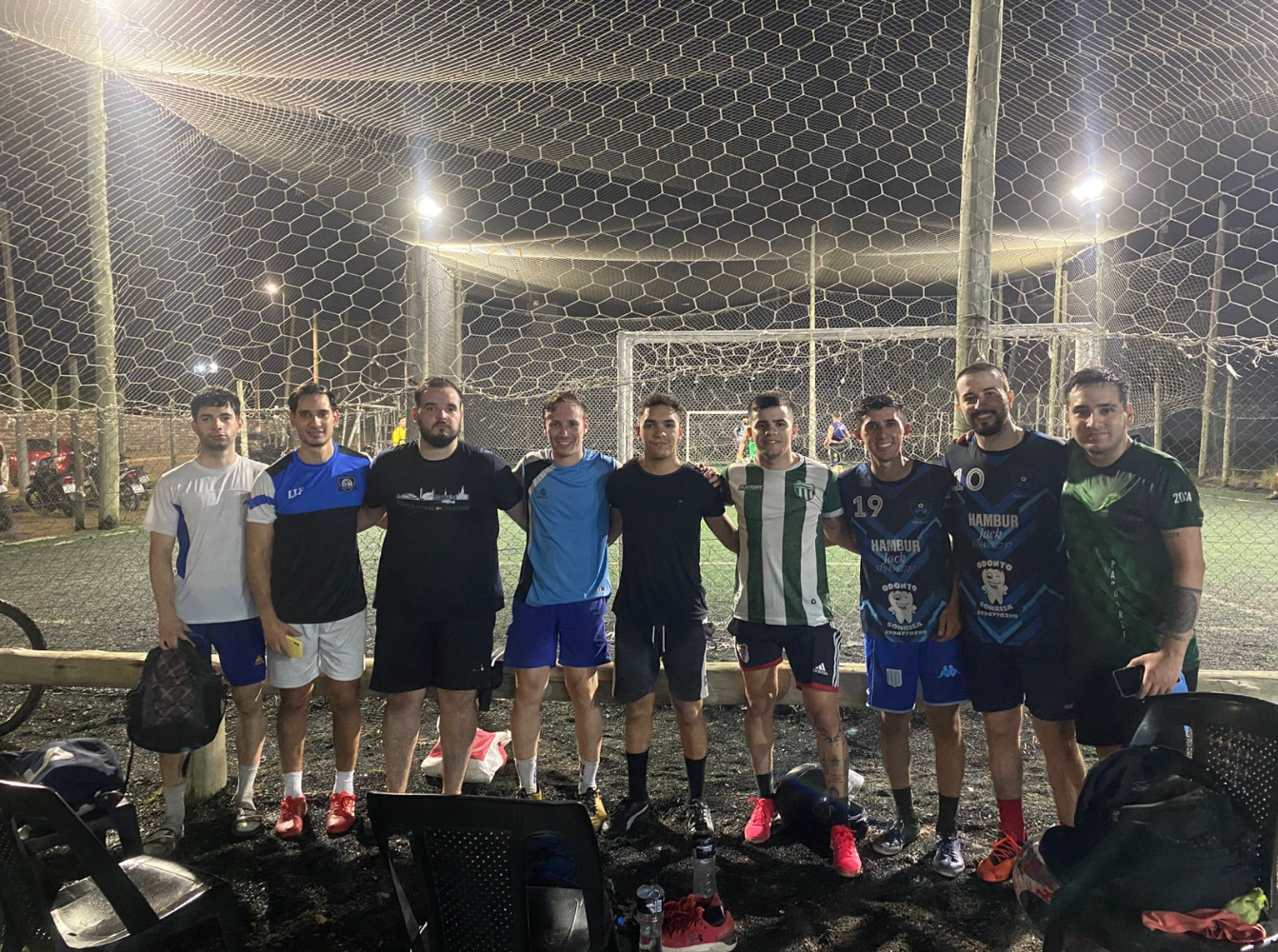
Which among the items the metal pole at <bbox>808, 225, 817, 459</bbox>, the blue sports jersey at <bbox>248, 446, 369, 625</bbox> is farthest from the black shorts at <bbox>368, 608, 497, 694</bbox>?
the metal pole at <bbox>808, 225, 817, 459</bbox>

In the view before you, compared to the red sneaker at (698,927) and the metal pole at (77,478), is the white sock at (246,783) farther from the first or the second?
the metal pole at (77,478)

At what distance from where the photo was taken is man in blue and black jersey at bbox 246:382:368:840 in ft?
9.24

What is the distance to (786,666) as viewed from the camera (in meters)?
3.47

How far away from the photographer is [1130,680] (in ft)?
7.43

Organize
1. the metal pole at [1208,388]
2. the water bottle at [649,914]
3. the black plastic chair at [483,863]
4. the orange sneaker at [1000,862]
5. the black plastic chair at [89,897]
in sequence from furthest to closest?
the metal pole at [1208,388]
the orange sneaker at [1000,862]
the water bottle at [649,914]
the black plastic chair at [89,897]
the black plastic chair at [483,863]

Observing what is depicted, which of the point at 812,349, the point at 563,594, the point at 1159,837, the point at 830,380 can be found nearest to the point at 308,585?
the point at 563,594

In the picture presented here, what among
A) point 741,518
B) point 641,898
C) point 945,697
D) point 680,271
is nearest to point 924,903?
point 945,697

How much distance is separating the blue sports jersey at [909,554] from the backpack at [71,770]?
8.47 feet

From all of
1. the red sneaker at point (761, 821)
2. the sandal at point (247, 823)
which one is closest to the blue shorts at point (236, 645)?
the sandal at point (247, 823)

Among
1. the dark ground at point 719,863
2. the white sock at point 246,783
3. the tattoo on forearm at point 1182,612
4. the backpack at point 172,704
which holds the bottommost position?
the dark ground at point 719,863

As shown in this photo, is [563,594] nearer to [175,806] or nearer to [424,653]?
[424,653]

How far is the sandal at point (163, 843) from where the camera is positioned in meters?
2.60

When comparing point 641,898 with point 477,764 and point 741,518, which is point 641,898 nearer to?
point 741,518

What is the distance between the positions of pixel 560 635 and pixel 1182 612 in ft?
6.71
